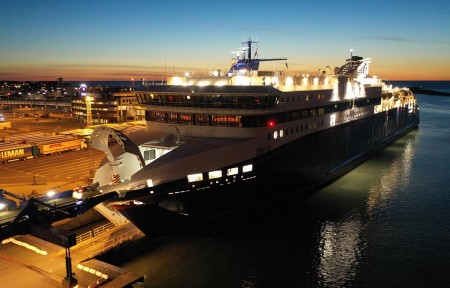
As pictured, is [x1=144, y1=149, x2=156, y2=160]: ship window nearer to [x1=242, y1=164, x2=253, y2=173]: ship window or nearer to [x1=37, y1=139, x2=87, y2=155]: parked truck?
[x1=242, y1=164, x2=253, y2=173]: ship window

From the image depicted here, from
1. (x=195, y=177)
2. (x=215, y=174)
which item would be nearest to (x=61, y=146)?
(x=195, y=177)

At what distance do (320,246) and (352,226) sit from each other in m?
5.10

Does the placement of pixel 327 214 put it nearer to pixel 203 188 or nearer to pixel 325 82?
pixel 203 188

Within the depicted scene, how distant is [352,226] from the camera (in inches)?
1136

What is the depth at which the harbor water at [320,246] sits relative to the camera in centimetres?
2144

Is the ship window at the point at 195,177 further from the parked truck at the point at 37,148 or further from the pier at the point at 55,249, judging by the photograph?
the parked truck at the point at 37,148

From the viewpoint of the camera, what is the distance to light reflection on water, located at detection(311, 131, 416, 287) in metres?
22.3

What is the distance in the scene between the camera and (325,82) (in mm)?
39781

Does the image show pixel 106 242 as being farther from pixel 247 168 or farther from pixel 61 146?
pixel 61 146

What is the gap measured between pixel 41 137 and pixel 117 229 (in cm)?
4028

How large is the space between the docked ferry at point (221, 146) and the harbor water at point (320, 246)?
1643 millimetres

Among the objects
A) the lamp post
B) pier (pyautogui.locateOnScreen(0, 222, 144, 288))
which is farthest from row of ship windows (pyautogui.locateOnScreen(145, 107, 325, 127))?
the lamp post

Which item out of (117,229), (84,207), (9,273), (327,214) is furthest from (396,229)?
(9,273)

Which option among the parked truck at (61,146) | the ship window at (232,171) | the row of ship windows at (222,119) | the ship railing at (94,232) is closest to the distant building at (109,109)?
the parked truck at (61,146)
